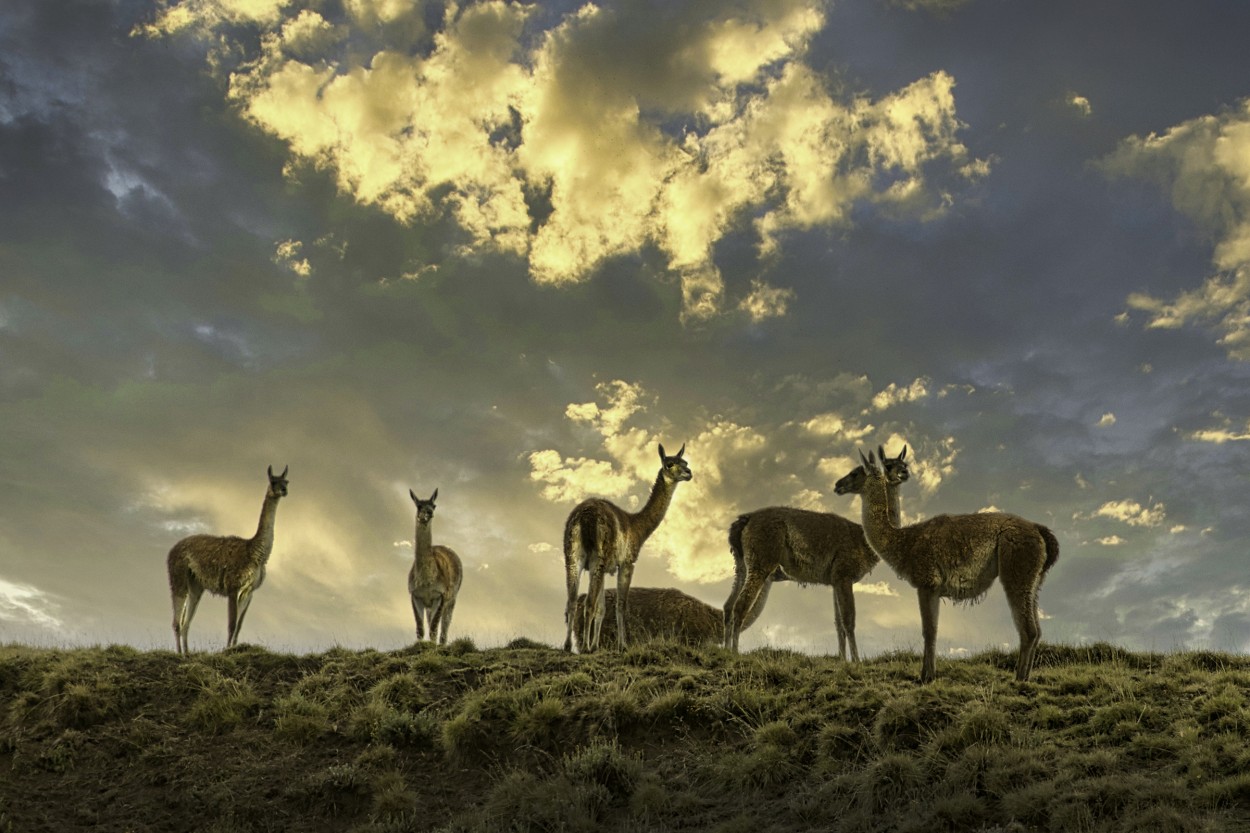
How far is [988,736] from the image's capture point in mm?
14508

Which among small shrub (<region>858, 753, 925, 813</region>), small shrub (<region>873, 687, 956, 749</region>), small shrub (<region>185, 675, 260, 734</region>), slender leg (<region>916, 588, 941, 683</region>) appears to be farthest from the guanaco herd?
small shrub (<region>185, 675, 260, 734</region>)

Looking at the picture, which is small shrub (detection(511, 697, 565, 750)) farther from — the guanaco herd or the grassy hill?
the guanaco herd

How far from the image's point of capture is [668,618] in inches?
959

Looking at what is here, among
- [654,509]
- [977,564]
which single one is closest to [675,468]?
[654,509]

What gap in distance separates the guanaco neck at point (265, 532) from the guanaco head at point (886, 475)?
1431 centimetres

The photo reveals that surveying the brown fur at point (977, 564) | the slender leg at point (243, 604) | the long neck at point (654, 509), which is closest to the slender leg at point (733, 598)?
the long neck at point (654, 509)

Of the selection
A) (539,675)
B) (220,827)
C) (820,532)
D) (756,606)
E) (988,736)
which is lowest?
(220,827)

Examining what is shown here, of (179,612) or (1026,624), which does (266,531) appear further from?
(1026,624)

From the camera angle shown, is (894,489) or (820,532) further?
(820,532)

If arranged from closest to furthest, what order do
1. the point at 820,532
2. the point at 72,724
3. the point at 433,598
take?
the point at 72,724 < the point at 820,532 < the point at 433,598

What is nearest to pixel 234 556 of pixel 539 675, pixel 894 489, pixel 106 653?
pixel 106 653

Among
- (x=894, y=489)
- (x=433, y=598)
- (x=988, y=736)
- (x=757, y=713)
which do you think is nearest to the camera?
(x=988, y=736)

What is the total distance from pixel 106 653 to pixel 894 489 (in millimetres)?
16116

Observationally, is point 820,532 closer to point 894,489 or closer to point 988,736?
point 894,489
